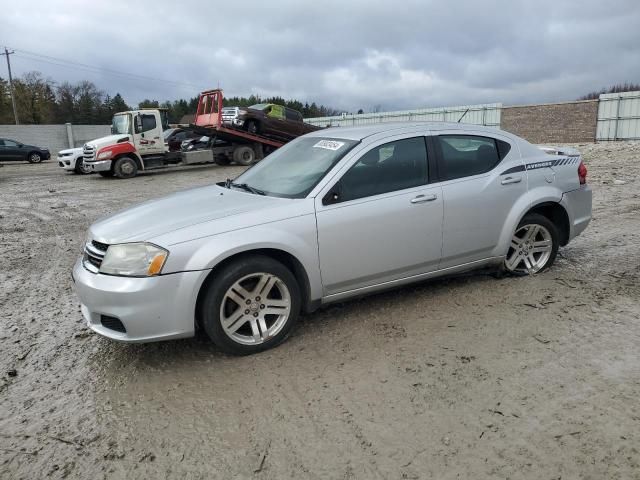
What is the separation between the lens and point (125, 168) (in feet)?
57.8

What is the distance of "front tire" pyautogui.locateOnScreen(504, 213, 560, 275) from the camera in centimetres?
482

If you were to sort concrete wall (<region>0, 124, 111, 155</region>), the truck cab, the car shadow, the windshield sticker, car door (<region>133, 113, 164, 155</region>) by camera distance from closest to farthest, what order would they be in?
the car shadow, the windshield sticker, the truck cab, car door (<region>133, 113, 164, 155</region>), concrete wall (<region>0, 124, 111, 155</region>)

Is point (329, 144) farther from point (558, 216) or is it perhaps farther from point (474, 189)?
point (558, 216)

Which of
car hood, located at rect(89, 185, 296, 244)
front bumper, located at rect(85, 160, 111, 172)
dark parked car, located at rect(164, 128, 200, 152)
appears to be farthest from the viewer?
dark parked car, located at rect(164, 128, 200, 152)

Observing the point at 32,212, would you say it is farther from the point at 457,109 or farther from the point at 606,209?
the point at 457,109

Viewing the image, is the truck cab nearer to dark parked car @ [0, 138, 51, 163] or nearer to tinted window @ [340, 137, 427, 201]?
dark parked car @ [0, 138, 51, 163]

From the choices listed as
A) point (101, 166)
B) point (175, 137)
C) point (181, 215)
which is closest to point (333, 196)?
point (181, 215)

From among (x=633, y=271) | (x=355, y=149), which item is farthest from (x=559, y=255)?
(x=355, y=149)

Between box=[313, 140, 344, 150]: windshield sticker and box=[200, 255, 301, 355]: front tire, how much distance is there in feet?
4.09

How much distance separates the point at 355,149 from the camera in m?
4.04

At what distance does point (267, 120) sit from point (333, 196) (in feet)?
57.1

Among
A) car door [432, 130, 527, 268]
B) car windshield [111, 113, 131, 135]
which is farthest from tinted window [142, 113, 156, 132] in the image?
car door [432, 130, 527, 268]

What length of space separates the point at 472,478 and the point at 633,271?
3800 mm

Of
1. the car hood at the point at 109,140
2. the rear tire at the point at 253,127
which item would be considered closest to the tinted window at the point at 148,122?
the car hood at the point at 109,140
